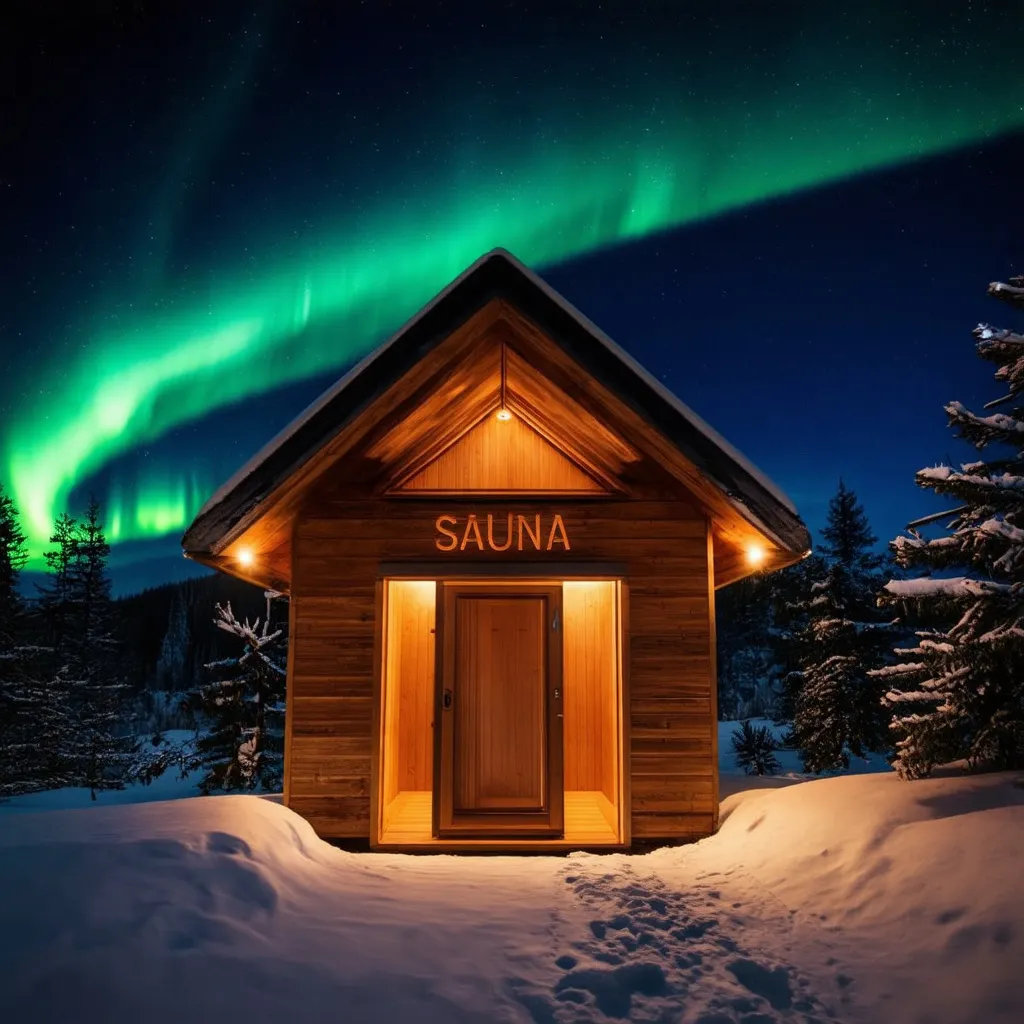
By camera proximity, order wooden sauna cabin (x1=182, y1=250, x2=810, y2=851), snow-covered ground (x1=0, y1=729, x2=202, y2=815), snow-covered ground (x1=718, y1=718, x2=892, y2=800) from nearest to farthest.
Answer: wooden sauna cabin (x1=182, y1=250, x2=810, y2=851) → snow-covered ground (x1=718, y1=718, x2=892, y2=800) → snow-covered ground (x1=0, y1=729, x2=202, y2=815)

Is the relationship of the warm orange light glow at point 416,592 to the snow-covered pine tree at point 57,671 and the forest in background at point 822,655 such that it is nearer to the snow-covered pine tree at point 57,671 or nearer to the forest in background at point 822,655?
the forest in background at point 822,655

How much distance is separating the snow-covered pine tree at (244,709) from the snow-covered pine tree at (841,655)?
41.2 feet

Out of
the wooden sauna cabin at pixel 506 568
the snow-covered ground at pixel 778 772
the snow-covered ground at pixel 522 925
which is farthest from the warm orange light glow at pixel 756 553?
the snow-covered ground at pixel 778 772

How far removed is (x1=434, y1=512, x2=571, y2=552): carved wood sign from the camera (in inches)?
296

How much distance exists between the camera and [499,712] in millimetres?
7984

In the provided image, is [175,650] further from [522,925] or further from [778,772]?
[522,925]

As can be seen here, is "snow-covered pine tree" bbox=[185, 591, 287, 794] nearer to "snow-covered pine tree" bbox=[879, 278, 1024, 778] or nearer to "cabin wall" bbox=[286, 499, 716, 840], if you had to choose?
"cabin wall" bbox=[286, 499, 716, 840]

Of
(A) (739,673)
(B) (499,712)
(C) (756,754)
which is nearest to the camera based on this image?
(B) (499,712)

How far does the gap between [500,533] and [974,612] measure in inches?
167

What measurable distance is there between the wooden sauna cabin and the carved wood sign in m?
0.02

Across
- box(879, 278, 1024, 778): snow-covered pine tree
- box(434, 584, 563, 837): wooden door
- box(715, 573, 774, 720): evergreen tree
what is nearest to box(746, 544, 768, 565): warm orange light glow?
box(879, 278, 1024, 778): snow-covered pine tree

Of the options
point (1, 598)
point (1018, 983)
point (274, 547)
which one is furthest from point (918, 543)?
point (1, 598)

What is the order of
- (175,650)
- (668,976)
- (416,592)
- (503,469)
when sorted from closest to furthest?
(668,976) < (503,469) < (416,592) < (175,650)

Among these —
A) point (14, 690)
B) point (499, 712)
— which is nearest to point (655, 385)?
point (499, 712)
